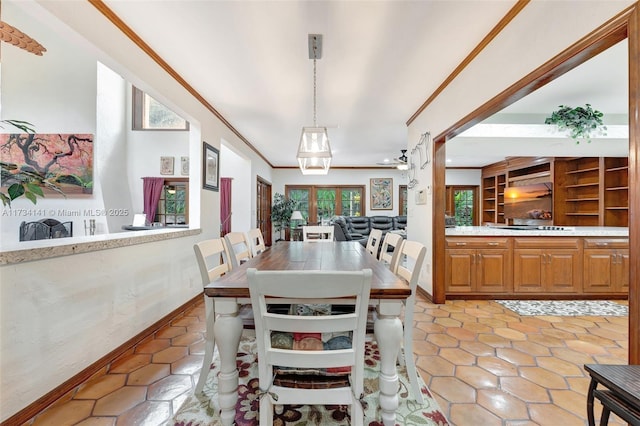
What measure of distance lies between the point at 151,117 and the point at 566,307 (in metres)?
7.78

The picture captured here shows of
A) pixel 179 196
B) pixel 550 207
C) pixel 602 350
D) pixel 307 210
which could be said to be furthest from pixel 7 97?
pixel 550 207

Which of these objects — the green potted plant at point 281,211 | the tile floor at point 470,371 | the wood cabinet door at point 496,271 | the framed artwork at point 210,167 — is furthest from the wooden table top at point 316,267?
the green potted plant at point 281,211

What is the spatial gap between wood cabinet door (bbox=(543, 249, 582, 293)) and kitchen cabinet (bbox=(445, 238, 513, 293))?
1.44 ft

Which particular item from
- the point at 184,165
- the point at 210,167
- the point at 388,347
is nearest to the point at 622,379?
the point at 388,347

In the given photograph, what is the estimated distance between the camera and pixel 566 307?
9.78 feet

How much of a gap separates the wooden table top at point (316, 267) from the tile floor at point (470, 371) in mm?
819

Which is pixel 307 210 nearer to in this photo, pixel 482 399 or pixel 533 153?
pixel 533 153

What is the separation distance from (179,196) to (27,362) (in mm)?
4942

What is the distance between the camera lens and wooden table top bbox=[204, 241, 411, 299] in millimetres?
1213

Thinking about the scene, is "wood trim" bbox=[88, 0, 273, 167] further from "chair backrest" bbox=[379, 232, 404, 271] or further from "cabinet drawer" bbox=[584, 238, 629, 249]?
"cabinet drawer" bbox=[584, 238, 629, 249]

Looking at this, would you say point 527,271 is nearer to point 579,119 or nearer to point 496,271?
point 496,271

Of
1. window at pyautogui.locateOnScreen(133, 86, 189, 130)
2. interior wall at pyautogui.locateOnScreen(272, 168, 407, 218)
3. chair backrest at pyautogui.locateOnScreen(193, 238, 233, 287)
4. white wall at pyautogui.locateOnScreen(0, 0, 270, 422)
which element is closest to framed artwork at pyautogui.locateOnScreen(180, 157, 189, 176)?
window at pyautogui.locateOnScreen(133, 86, 189, 130)

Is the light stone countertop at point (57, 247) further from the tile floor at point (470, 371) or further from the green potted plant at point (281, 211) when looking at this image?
the green potted plant at point (281, 211)

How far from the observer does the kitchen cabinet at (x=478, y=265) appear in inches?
125
